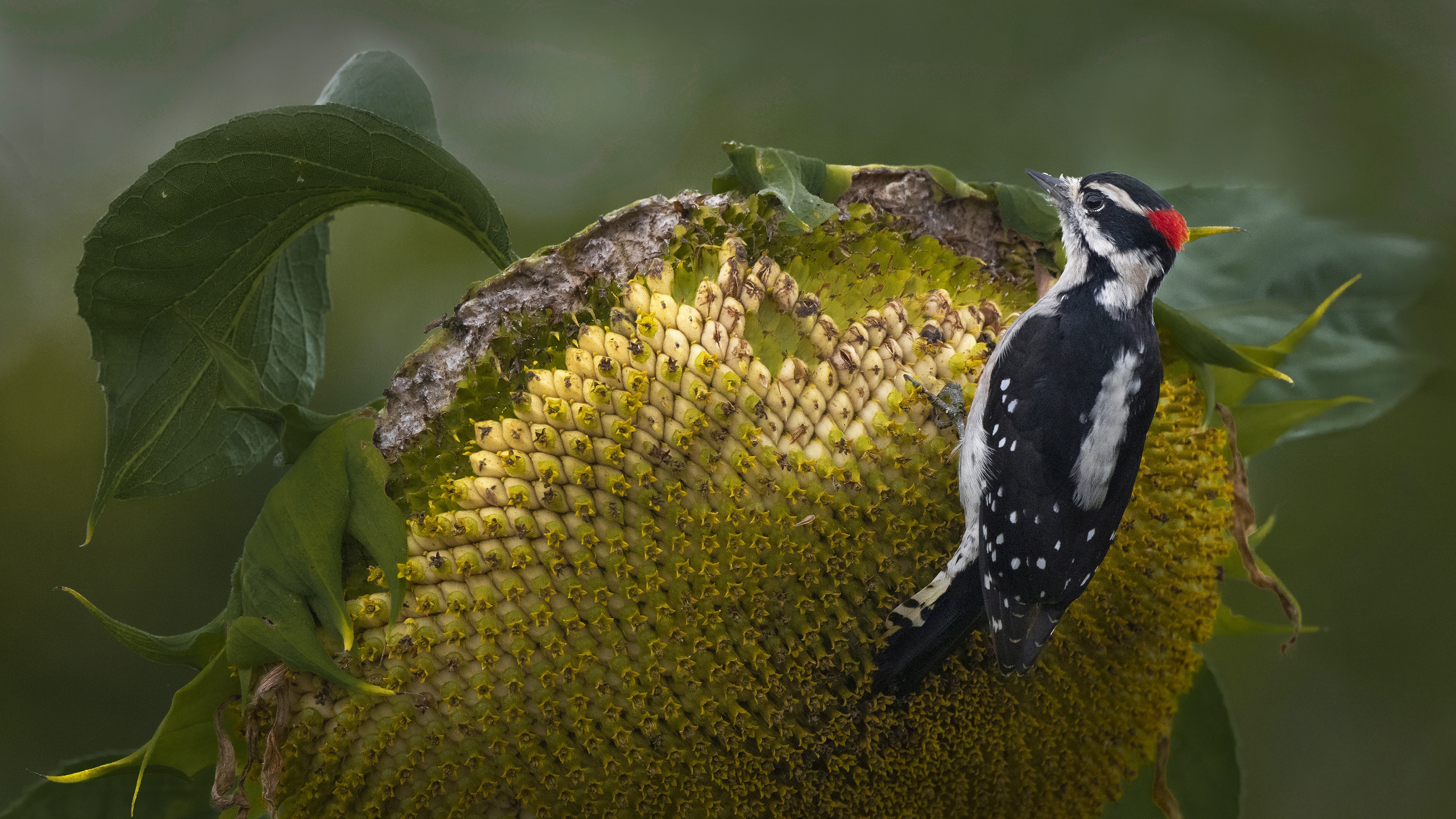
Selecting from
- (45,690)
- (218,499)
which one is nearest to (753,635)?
(218,499)

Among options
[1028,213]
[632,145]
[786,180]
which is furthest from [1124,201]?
[632,145]

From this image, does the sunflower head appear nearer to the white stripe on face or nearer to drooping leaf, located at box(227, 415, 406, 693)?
drooping leaf, located at box(227, 415, 406, 693)

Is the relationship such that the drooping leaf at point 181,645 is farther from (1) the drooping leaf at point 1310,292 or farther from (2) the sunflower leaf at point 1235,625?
(1) the drooping leaf at point 1310,292

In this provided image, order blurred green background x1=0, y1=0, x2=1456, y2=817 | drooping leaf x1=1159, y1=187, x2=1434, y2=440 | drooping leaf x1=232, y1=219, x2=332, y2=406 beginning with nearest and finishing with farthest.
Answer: drooping leaf x1=232, y1=219, x2=332, y2=406 < drooping leaf x1=1159, y1=187, x2=1434, y2=440 < blurred green background x1=0, y1=0, x2=1456, y2=817

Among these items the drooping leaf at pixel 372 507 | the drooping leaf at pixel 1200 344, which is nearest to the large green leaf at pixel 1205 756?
the drooping leaf at pixel 1200 344

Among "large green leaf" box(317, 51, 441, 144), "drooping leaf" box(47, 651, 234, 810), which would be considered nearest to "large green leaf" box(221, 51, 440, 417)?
"large green leaf" box(317, 51, 441, 144)
